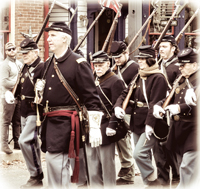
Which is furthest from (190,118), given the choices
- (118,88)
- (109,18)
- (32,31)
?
(109,18)

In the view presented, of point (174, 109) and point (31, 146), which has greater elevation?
point (174, 109)

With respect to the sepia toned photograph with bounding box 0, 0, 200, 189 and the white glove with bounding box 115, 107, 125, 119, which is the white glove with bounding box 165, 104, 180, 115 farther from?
the white glove with bounding box 115, 107, 125, 119

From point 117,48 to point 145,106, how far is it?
1.54 meters

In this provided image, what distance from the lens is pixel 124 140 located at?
25.9 feet

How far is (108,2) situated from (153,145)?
3685 mm

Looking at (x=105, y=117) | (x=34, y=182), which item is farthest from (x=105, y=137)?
(x=34, y=182)

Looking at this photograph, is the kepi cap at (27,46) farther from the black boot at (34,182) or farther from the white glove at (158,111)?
the white glove at (158,111)

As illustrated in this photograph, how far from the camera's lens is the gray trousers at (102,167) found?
662 centimetres

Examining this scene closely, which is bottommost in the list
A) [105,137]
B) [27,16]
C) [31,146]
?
[31,146]

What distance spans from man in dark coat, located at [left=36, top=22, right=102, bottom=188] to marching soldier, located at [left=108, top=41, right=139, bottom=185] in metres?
1.81

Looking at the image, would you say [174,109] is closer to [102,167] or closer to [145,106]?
[145,106]

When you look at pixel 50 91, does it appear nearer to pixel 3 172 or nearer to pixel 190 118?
pixel 190 118

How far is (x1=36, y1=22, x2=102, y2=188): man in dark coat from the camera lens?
5738mm

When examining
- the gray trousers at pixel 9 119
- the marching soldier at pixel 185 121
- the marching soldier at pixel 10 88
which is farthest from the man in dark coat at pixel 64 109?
the marching soldier at pixel 10 88
